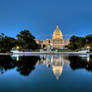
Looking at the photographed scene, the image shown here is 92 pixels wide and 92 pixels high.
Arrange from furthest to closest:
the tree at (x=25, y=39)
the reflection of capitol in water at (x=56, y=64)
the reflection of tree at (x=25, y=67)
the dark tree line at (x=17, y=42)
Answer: the tree at (x=25, y=39)
the dark tree line at (x=17, y=42)
the reflection of tree at (x=25, y=67)
the reflection of capitol in water at (x=56, y=64)

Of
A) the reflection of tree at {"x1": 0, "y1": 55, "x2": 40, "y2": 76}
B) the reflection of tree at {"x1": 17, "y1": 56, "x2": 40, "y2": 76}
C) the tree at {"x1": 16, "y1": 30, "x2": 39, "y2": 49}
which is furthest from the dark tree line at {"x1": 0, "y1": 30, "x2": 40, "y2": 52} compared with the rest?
the reflection of tree at {"x1": 17, "y1": 56, "x2": 40, "y2": 76}

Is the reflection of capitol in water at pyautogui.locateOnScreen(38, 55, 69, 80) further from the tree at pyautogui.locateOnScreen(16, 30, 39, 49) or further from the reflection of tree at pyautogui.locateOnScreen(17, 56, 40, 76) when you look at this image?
the tree at pyautogui.locateOnScreen(16, 30, 39, 49)

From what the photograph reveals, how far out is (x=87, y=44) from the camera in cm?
4534

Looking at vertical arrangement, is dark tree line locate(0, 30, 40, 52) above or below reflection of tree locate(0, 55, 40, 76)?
above

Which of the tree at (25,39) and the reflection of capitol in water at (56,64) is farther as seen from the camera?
the tree at (25,39)

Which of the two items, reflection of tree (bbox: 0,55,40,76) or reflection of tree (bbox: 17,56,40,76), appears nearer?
reflection of tree (bbox: 17,56,40,76)

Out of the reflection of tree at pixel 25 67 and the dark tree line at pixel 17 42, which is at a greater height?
the dark tree line at pixel 17 42

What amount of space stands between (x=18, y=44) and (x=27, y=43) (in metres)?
3.73

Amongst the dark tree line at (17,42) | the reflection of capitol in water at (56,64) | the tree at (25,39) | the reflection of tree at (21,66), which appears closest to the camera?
the reflection of capitol in water at (56,64)

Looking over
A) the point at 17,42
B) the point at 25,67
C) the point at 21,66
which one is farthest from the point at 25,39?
the point at 25,67

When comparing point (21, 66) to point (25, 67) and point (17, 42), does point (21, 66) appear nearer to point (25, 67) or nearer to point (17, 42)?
point (25, 67)

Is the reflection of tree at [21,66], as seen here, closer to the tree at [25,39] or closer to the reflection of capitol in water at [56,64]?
the reflection of capitol in water at [56,64]

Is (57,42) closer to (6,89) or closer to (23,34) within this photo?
(23,34)

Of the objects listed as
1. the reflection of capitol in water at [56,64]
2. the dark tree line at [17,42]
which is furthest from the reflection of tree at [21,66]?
the dark tree line at [17,42]
